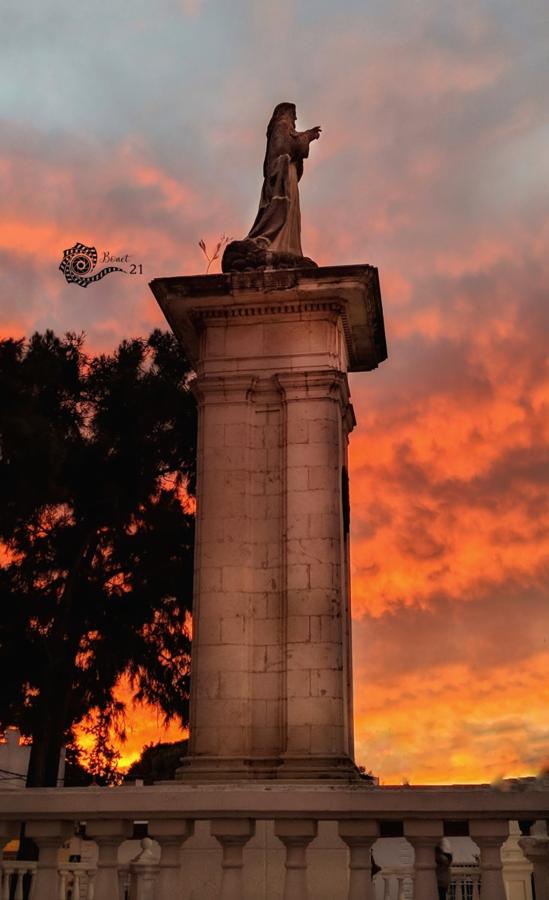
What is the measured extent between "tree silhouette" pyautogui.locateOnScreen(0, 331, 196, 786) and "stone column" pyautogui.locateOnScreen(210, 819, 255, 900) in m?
19.7

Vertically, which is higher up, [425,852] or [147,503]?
[147,503]

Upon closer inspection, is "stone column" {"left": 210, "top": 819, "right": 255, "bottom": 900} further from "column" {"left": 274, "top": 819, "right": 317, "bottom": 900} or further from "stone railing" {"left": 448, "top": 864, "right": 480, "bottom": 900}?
"stone railing" {"left": 448, "top": 864, "right": 480, "bottom": 900}

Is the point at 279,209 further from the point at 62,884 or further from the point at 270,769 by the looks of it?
the point at 62,884

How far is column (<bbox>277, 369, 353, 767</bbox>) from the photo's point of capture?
1320 cm

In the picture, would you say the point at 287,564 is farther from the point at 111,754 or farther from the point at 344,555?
the point at 111,754

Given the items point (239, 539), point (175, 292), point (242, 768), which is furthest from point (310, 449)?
point (242, 768)

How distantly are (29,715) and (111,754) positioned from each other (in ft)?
43.6

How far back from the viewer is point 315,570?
13773 mm

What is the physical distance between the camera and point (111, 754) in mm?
39781

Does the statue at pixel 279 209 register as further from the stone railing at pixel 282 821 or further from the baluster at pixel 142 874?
the stone railing at pixel 282 821

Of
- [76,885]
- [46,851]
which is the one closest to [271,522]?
[76,885]

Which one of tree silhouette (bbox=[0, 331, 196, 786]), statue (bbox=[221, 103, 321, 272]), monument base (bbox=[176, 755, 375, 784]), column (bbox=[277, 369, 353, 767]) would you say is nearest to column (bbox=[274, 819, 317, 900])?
monument base (bbox=[176, 755, 375, 784])

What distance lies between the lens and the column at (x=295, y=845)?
19.6 ft

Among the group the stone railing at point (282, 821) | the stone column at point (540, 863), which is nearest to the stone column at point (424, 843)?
the stone railing at point (282, 821)
